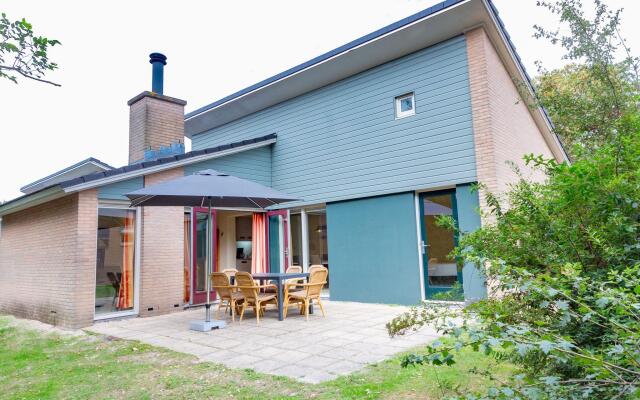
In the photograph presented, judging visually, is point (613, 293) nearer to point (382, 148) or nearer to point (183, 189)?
point (183, 189)

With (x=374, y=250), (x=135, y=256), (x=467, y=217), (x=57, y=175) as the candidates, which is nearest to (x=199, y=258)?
(x=135, y=256)

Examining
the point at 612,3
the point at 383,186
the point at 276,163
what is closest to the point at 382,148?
the point at 383,186

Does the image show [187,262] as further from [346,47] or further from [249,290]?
[346,47]

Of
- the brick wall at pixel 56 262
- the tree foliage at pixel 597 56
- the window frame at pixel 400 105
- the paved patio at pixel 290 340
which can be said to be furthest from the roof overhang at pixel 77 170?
the tree foliage at pixel 597 56

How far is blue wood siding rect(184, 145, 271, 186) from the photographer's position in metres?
9.14

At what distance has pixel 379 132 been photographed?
8898mm

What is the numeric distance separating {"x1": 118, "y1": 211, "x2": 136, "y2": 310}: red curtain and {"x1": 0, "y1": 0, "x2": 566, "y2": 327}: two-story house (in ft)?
0.09

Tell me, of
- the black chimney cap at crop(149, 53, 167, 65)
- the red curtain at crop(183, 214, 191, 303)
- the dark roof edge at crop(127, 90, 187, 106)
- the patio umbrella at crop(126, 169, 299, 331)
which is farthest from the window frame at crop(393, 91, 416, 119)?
the black chimney cap at crop(149, 53, 167, 65)

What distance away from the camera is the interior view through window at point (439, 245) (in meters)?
7.87

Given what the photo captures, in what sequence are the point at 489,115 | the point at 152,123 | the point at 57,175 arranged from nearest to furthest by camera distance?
the point at 489,115 < the point at 152,123 < the point at 57,175

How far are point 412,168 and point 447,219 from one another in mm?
5644

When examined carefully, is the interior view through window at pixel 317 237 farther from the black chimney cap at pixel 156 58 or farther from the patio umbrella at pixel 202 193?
the black chimney cap at pixel 156 58

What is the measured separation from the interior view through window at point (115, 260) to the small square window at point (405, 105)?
5772 mm

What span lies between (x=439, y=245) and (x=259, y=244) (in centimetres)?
432
